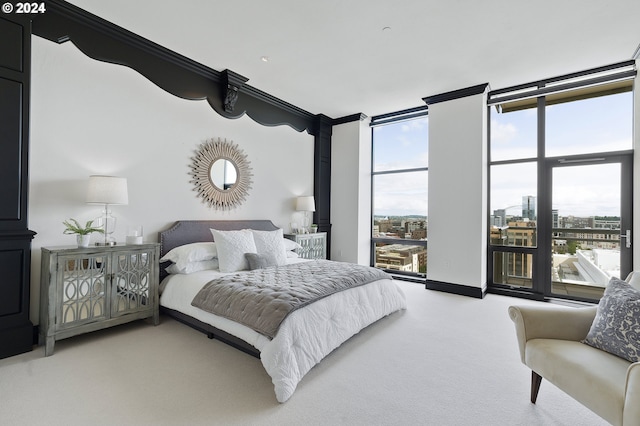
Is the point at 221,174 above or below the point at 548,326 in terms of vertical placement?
above

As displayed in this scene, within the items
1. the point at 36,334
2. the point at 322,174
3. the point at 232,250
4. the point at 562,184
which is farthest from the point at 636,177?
the point at 36,334

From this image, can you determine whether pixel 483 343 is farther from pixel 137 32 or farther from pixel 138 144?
pixel 137 32

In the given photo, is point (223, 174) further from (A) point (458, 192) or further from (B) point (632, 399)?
(B) point (632, 399)

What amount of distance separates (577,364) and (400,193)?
4.25 metres

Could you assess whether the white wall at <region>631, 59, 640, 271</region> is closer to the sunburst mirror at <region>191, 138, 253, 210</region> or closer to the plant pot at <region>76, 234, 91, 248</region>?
the sunburst mirror at <region>191, 138, 253, 210</region>

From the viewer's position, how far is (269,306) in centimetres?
217

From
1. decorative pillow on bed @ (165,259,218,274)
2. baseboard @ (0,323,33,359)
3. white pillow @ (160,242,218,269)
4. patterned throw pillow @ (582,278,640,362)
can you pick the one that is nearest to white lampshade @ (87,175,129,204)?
white pillow @ (160,242,218,269)

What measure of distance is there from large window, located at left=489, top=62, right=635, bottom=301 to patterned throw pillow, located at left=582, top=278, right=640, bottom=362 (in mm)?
2785

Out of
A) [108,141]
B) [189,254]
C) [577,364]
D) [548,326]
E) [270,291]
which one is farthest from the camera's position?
[189,254]

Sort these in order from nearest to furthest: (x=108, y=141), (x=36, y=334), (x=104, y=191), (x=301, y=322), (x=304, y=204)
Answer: (x=301, y=322) → (x=36, y=334) → (x=104, y=191) → (x=108, y=141) → (x=304, y=204)

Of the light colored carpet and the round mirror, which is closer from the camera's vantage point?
the light colored carpet

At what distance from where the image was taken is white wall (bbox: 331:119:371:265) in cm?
562

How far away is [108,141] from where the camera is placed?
310cm

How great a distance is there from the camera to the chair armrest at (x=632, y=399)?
47.2 inches
